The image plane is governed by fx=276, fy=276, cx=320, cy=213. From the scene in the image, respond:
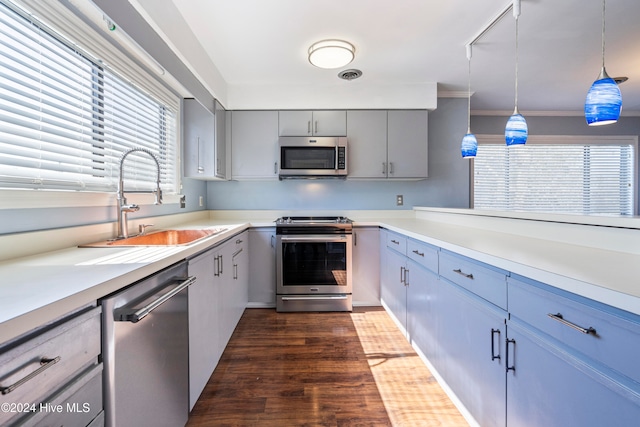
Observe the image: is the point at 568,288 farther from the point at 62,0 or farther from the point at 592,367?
the point at 62,0

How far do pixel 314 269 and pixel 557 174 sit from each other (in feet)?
12.8

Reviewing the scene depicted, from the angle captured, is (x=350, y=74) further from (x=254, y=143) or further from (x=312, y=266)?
(x=312, y=266)

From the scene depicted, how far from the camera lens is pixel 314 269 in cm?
272

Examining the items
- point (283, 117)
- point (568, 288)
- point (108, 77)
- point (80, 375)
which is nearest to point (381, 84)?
point (283, 117)

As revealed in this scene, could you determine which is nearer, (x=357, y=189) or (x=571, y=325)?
(x=571, y=325)

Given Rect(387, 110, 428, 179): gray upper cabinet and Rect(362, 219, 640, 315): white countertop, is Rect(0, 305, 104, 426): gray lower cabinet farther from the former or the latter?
Rect(387, 110, 428, 179): gray upper cabinet

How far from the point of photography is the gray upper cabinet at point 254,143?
2986mm

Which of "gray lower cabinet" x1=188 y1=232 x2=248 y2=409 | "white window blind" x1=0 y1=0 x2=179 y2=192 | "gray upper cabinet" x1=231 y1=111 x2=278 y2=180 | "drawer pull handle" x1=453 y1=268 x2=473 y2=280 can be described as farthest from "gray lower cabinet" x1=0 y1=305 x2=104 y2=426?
"gray upper cabinet" x1=231 y1=111 x2=278 y2=180

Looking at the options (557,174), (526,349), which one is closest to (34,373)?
(526,349)

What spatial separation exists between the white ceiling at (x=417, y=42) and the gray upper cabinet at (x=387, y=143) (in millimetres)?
270

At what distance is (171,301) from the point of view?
1.13 meters

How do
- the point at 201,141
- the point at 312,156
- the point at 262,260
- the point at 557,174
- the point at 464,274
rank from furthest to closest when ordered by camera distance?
the point at 557,174
the point at 312,156
the point at 262,260
the point at 201,141
the point at 464,274

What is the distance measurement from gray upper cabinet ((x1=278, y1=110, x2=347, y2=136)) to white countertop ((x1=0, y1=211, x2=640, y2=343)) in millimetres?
1879

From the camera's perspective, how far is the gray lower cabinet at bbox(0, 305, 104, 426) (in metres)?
0.51
